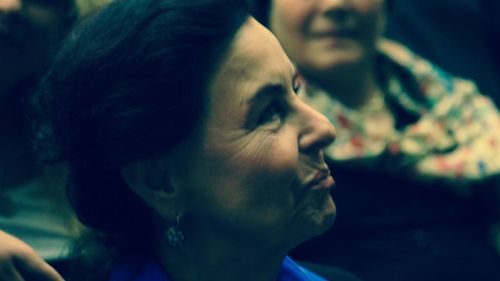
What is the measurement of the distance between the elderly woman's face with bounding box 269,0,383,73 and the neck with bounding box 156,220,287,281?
106 centimetres

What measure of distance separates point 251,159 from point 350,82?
1202 mm

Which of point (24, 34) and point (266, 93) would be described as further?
point (24, 34)

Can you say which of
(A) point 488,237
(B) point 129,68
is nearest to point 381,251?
(A) point 488,237

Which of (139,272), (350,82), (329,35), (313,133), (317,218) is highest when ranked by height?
(313,133)

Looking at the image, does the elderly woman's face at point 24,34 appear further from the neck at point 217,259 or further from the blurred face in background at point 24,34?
Result: the neck at point 217,259

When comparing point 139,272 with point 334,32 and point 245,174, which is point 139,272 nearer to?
point 245,174

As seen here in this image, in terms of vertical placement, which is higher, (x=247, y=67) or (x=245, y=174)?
(x=247, y=67)

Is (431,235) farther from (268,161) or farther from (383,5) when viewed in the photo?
(268,161)

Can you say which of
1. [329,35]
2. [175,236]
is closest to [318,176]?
[175,236]

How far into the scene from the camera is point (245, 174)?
128 centimetres

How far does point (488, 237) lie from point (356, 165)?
0.50m

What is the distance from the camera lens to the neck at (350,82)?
2.39 metres

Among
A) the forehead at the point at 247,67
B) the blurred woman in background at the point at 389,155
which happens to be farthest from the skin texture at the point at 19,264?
the blurred woman in background at the point at 389,155

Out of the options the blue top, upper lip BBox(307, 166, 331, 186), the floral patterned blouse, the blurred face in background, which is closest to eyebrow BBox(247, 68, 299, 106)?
upper lip BBox(307, 166, 331, 186)
